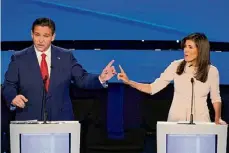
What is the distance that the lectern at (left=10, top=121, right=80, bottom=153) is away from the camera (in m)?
2.72

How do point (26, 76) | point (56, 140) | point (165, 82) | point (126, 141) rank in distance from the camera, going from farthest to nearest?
point (126, 141) → point (165, 82) → point (26, 76) → point (56, 140)

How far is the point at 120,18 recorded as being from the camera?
469cm

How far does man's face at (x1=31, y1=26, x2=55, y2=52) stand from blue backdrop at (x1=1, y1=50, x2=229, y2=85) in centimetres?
80

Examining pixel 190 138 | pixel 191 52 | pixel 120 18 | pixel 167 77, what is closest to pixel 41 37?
pixel 120 18

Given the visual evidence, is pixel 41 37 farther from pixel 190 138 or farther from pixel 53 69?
pixel 190 138

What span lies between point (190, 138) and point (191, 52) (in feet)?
4.15

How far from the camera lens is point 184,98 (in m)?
3.90

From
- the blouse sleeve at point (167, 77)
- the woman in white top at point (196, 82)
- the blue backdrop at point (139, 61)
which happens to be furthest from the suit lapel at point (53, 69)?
the woman in white top at point (196, 82)

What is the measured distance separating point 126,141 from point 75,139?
182 centimetres

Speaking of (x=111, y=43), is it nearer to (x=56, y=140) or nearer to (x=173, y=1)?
(x=173, y=1)

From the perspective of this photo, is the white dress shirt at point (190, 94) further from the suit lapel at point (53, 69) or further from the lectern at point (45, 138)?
the lectern at point (45, 138)

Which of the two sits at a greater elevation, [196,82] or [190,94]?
[196,82]

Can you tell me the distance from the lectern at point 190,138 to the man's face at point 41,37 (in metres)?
1.55

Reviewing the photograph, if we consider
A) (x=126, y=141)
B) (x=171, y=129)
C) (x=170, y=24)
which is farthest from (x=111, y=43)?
(x=171, y=129)
